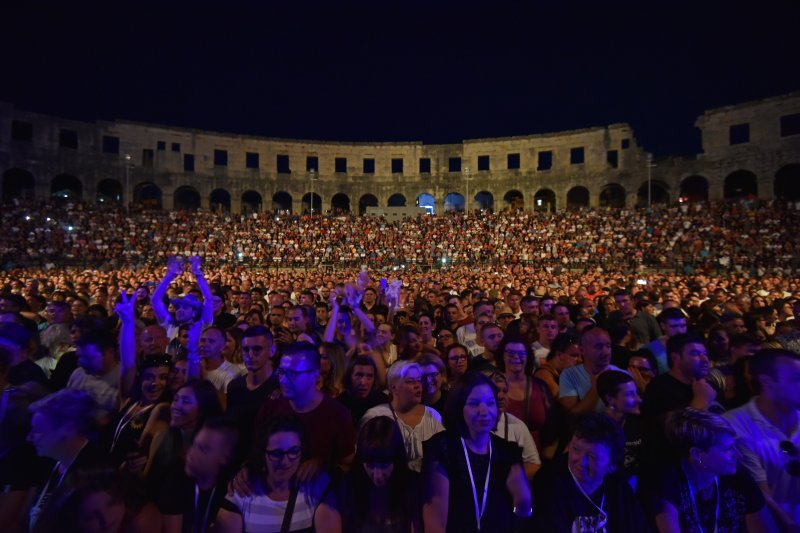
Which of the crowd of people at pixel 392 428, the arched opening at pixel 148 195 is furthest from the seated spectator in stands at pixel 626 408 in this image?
the arched opening at pixel 148 195

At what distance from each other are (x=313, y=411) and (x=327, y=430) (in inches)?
7.1

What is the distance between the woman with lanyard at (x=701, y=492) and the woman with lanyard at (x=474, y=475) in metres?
0.79

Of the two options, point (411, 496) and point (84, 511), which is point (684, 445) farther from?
point (84, 511)

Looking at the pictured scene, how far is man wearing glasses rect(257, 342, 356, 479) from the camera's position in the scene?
3.31m

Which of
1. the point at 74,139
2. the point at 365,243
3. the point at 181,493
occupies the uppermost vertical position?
the point at 74,139

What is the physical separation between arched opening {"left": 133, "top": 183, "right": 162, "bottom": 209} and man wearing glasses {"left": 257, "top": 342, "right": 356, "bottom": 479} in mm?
42458

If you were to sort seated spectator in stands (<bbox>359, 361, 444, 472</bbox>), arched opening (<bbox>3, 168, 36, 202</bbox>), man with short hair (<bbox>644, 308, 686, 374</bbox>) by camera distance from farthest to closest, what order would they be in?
arched opening (<bbox>3, 168, 36, 202</bbox>)
man with short hair (<bbox>644, 308, 686, 374</bbox>)
seated spectator in stands (<bbox>359, 361, 444, 472</bbox>)

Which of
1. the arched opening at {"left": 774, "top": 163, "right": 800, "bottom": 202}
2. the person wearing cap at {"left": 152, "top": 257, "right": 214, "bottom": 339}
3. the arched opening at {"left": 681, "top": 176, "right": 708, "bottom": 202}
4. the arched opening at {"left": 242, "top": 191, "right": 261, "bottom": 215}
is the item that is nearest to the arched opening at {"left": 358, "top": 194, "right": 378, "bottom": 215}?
the arched opening at {"left": 242, "top": 191, "right": 261, "bottom": 215}

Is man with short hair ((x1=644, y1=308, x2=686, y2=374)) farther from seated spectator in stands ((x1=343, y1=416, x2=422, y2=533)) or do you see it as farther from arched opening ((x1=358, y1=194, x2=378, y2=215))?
arched opening ((x1=358, y1=194, x2=378, y2=215))

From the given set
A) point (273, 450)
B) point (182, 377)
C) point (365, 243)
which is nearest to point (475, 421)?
point (273, 450)

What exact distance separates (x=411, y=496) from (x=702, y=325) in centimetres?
664

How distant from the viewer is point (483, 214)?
3862 cm

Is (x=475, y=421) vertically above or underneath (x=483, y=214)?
underneath

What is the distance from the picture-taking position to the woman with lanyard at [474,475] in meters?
2.72
